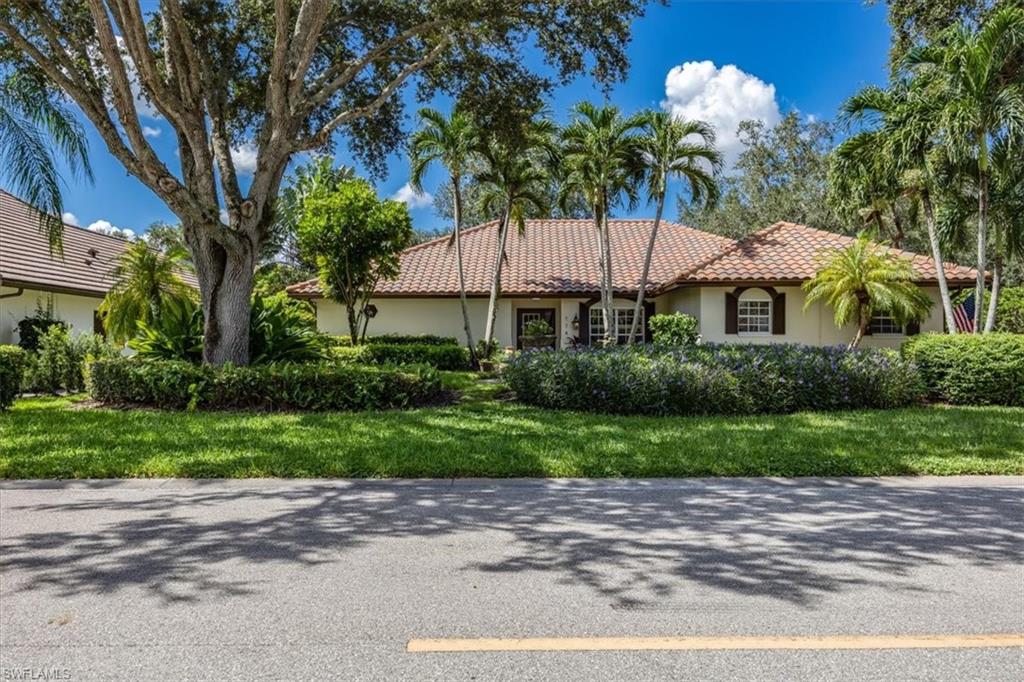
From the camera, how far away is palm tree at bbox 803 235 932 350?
16453mm

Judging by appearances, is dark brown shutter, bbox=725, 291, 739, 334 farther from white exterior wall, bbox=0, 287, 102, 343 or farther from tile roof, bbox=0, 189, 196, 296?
white exterior wall, bbox=0, 287, 102, 343

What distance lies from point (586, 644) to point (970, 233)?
1721 centimetres

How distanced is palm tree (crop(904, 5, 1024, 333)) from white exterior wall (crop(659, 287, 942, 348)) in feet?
A: 21.7

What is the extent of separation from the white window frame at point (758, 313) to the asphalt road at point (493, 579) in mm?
12878

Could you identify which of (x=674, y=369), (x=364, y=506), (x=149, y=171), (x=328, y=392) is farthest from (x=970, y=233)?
(x=149, y=171)

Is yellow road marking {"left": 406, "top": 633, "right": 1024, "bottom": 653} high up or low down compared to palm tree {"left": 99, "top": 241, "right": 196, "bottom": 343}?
down

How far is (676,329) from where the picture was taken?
18.4 meters

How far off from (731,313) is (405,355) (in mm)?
9426

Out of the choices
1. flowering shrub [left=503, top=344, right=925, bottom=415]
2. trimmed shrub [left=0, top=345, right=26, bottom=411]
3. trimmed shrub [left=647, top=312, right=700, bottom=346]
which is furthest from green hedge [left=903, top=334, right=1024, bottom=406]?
trimmed shrub [left=0, top=345, right=26, bottom=411]

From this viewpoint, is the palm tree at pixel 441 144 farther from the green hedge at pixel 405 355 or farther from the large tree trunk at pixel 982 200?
the large tree trunk at pixel 982 200

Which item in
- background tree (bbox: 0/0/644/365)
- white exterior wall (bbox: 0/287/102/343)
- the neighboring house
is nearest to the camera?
background tree (bbox: 0/0/644/365)

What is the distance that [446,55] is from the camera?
44.4ft

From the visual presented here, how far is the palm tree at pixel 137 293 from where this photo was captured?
14664 millimetres

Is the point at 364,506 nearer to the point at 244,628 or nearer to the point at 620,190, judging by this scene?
the point at 244,628
